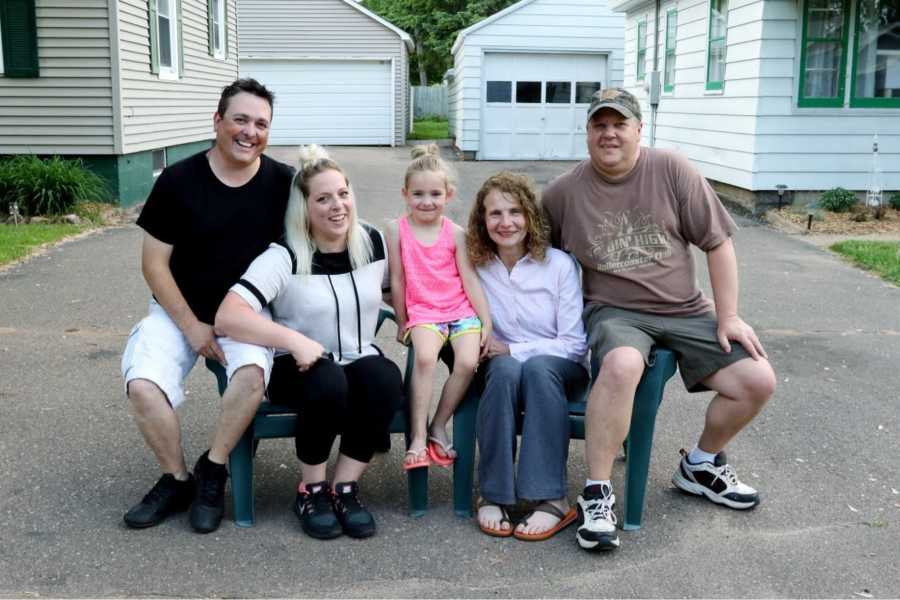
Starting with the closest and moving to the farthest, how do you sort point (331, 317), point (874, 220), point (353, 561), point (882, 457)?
point (353, 561) → point (331, 317) → point (882, 457) → point (874, 220)

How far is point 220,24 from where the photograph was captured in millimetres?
19016

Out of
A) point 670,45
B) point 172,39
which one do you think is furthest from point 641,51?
point 172,39

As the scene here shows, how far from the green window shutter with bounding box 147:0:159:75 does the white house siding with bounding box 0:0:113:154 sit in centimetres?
172

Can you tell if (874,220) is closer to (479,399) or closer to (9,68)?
(479,399)

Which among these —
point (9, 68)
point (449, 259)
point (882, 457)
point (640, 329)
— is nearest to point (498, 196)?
point (449, 259)

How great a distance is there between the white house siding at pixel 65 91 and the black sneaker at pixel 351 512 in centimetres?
963

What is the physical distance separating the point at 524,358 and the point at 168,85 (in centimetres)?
1224

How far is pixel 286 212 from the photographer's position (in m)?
3.82

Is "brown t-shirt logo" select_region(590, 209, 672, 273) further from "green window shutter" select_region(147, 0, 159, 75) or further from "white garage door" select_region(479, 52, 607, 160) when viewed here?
"white garage door" select_region(479, 52, 607, 160)

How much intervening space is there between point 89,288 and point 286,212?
4820mm

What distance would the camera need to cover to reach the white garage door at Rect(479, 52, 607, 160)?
22.0 m

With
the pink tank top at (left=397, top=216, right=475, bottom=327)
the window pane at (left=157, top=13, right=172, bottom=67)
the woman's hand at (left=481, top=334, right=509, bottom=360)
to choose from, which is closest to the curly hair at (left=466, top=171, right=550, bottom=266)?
the pink tank top at (left=397, top=216, right=475, bottom=327)

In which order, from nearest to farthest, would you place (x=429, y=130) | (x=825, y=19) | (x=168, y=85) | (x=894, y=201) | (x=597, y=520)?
(x=597, y=520)
(x=825, y=19)
(x=894, y=201)
(x=168, y=85)
(x=429, y=130)

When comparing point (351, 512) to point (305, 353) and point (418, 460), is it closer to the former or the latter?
point (418, 460)
